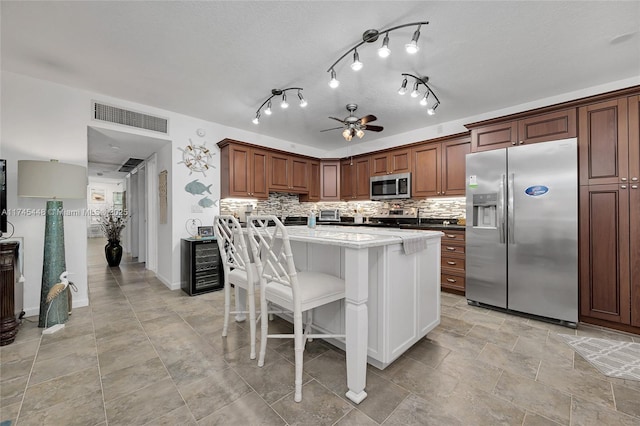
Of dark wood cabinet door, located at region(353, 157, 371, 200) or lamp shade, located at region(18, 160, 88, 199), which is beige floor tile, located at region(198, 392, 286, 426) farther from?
dark wood cabinet door, located at region(353, 157, 371, 200)

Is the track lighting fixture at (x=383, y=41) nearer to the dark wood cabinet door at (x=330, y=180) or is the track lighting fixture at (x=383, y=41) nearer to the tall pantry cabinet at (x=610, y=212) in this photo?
the tall pantry cabinet at (x=610, y=212)

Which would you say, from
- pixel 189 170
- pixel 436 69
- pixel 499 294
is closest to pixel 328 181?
pixel 189 170

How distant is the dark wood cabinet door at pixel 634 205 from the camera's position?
2482mm

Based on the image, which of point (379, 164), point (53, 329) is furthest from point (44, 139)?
point (379, 164)

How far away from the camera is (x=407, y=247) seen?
1896 mm

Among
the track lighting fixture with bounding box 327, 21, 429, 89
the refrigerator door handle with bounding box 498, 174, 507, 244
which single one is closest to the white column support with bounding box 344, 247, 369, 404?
the track lighting fixture with bounding box 327, 21, 429, 89

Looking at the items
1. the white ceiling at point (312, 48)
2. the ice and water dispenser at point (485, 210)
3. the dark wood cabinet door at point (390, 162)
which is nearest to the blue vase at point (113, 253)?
the white ceiling at point (312, 48)

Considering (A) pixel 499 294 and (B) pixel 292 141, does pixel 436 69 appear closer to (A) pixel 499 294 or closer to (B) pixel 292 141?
(A) pixel 499 294

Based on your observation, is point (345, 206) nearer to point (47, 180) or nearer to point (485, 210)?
point (485, 210)

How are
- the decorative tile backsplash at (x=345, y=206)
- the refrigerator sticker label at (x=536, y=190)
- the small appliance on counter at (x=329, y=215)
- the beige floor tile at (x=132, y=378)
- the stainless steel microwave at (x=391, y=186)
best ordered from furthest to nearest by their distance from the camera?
the small appliance on counter at (x=329, y=215), the stainless steel microwave at (x=391, y=186), the decorative tile backsplash at (x=345, y=206), the refrigerator sticker label at (x=536, y=190), the beige floor tile at (x=132, y=378)

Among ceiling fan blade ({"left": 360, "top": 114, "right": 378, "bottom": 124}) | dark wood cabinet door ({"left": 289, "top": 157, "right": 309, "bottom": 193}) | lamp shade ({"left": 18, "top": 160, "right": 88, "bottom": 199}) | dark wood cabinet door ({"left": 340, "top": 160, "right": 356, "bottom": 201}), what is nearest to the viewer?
lamp shade ({"left": 18, "top": 160, "right": 88, "bottom": 199})

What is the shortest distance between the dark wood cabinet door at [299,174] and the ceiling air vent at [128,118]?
7.18 ft

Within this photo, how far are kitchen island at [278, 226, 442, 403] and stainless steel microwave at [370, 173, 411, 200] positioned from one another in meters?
2.39

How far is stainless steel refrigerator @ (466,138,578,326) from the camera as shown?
105 inches
